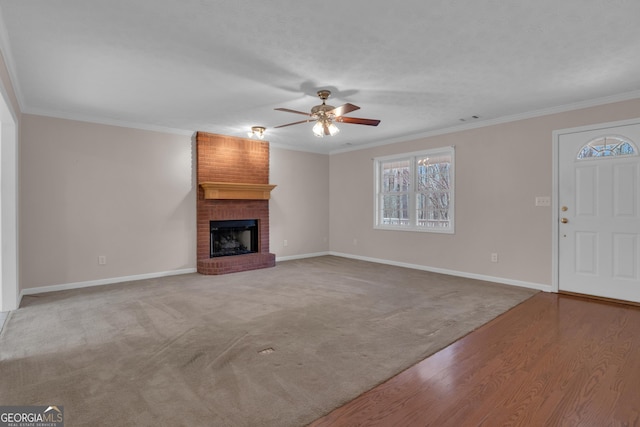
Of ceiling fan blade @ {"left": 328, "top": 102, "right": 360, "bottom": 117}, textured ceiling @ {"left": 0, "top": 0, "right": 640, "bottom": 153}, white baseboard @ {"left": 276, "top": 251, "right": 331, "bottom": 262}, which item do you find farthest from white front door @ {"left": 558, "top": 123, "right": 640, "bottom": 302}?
white baseboard @ {"left": 276, "top": 251, "right": 331, "bottom": 262}

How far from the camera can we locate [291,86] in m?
3.49

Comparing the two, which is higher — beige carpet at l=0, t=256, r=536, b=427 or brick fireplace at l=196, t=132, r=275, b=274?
brick fireplace at l=196, t=132, r=275, b=274

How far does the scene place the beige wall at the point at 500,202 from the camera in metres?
4.45

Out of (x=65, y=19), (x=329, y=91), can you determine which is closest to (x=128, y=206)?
(x=65, y=19)

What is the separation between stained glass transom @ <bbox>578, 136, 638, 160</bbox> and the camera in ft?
12.7

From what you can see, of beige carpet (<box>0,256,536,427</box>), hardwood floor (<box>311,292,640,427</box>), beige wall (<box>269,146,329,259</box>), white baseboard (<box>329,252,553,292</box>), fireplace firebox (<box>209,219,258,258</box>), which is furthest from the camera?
beige wall (<box>269,146,329,259</box>)

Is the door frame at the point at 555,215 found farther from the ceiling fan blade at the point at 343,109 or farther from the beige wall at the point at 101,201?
the beige wall at the point at 101,201

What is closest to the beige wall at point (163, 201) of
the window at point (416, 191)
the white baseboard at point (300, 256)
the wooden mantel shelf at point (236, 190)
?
the window at point (416, 191)

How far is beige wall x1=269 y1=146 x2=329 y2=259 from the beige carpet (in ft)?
6.80

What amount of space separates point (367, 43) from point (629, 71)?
2.66m

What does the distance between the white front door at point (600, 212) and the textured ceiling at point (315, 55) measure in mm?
597

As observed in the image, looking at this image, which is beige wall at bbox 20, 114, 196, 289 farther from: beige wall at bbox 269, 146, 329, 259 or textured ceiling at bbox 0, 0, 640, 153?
beige wall at bbox 269, 146, 329, 259

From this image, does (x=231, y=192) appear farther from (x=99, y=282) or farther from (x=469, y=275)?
(x=469, y=275)

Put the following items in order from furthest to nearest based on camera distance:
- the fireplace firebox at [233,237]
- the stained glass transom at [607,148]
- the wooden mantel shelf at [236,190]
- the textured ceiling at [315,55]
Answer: the fireplace firebox at [233,237], the wooden mantel shelf at [236,190], the stained glass transom at [607,148], the textured ceiling at [315,55]
